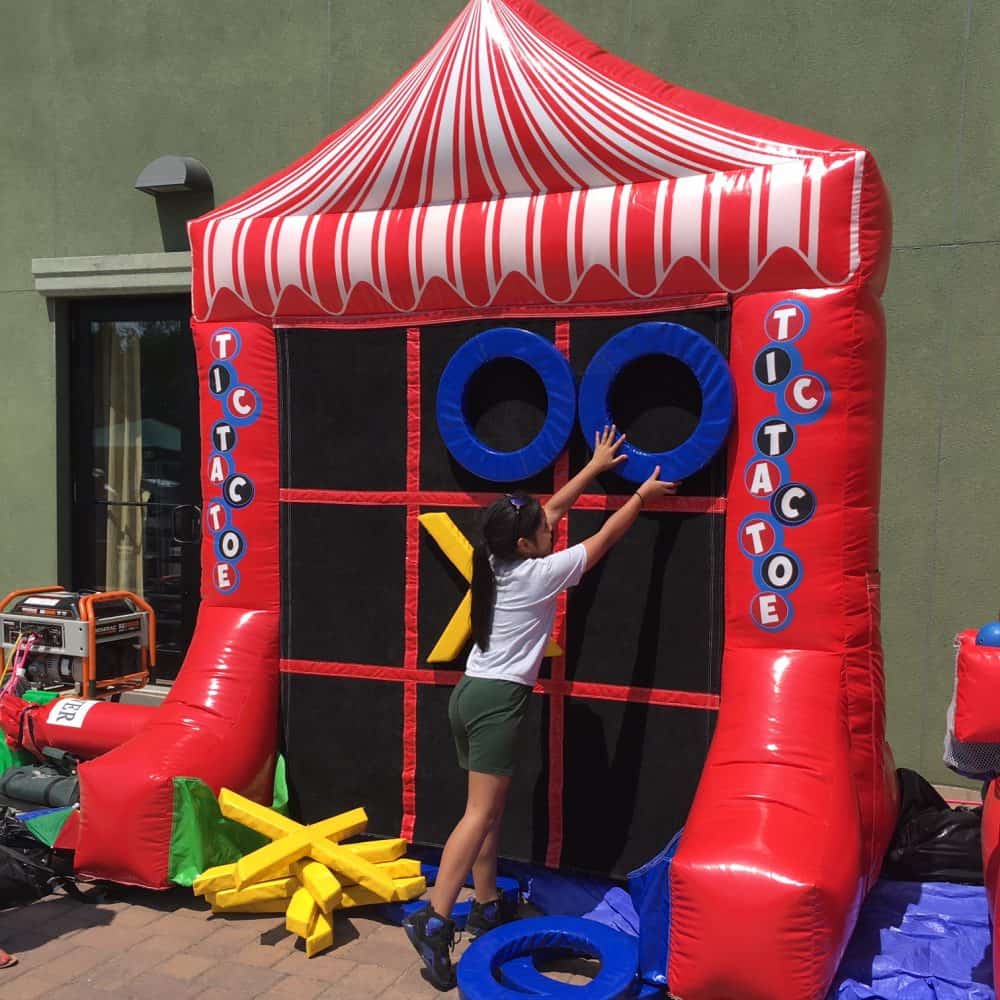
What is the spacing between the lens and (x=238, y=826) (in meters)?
4.15

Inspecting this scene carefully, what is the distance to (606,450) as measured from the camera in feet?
12.3

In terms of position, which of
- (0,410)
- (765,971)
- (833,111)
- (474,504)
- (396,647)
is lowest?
(765,971)

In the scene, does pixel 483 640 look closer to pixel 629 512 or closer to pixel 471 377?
pixel 629 512

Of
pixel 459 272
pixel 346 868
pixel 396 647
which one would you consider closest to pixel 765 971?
pixel 346 868

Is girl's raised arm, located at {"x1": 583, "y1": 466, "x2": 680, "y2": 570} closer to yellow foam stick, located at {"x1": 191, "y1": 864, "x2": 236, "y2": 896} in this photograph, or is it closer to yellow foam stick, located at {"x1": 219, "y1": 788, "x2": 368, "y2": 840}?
yellow foam stick, located at {"x1": 219, "y1": 788, "x2": 368, "y2": 840}

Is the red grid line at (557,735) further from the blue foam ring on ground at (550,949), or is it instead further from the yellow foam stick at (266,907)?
the yellow foam stick at (266,907)

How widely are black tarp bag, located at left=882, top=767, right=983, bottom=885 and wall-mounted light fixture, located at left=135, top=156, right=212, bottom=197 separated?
18.0 feet

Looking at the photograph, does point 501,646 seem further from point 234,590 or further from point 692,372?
point 234,590

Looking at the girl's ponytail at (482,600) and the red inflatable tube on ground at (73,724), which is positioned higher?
the girl's ponytail at (482,600)

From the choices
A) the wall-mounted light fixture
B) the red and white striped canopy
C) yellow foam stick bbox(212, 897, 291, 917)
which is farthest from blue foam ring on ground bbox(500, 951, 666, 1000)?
the wall-mounted light fixture

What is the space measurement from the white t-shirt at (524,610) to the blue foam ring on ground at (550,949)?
0.81 meters

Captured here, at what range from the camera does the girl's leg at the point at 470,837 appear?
3443 mm

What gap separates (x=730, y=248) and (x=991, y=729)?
1724mm

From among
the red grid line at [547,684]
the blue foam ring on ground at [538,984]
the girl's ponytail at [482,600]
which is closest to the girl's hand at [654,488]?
the girl's ponytail at [482,600]
